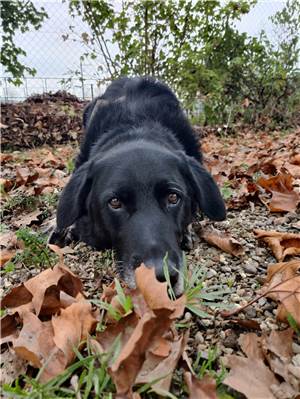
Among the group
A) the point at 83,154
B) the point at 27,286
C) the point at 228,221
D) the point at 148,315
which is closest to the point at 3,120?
the point at 83,154

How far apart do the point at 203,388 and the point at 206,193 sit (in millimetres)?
1578

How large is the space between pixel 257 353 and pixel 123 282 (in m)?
0.79

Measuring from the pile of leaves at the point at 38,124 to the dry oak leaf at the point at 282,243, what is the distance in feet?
20.2

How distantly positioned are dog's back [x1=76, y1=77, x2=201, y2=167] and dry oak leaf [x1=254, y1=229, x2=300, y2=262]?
1.40 m

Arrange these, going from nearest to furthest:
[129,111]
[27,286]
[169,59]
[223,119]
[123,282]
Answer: [27,286] < [123,282] < [129,111] < [169,59] < [223,119]

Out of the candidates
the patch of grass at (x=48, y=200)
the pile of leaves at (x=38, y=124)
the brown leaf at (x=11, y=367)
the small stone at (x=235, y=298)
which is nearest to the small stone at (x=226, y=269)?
the small stone at (x=235, y=298)

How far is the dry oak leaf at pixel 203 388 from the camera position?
41.6 inches

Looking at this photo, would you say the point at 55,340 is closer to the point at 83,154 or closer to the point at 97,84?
the point at 83,154

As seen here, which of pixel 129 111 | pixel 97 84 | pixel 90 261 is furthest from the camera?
pixel 97 84

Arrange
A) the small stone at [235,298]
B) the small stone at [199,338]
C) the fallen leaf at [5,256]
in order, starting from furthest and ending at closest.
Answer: the fallen leaf at [5,256], the small stone at [235,298], the small stone at [199,338]

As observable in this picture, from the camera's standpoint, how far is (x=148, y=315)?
1058 mm

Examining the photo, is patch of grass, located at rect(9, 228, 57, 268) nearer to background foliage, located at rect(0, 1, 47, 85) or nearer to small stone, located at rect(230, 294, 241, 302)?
small stone, located at rect(230, 294, 241, 302)

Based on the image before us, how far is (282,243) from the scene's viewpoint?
2.06 metres

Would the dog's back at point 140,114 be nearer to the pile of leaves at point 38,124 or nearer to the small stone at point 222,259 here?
the small stone at point 222,259
